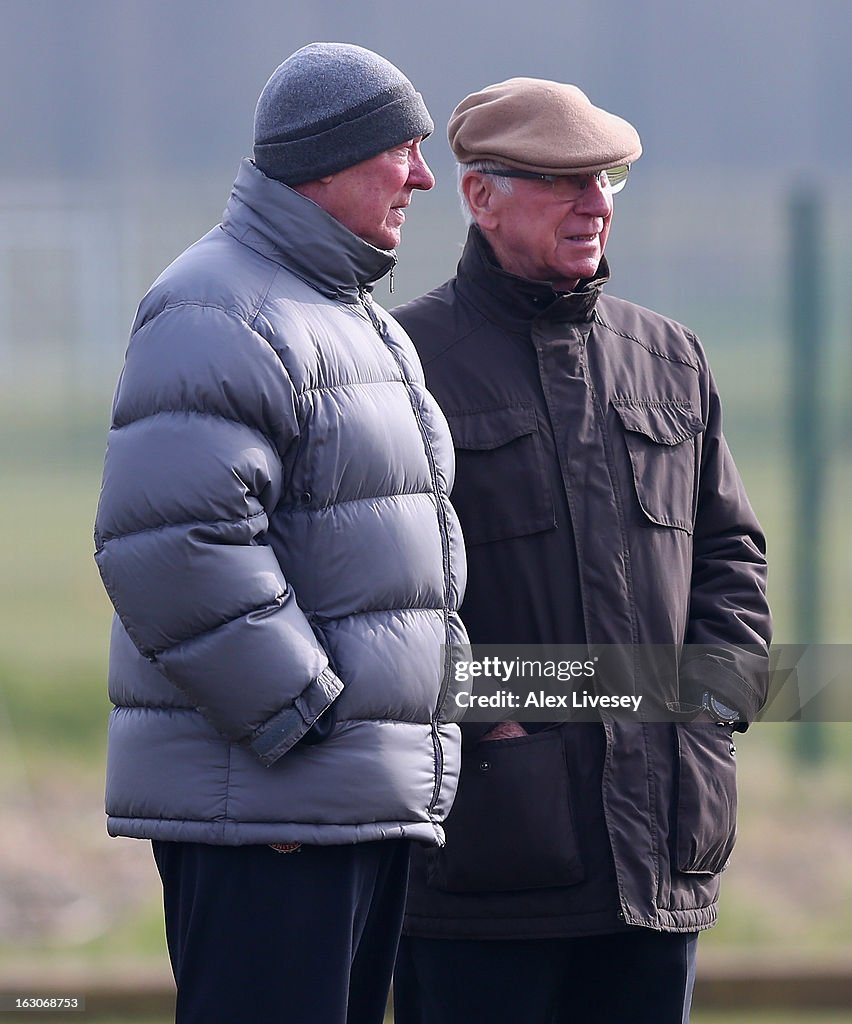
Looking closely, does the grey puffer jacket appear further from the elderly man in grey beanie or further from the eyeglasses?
the eyeglasses

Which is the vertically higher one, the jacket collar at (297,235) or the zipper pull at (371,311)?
the jacket collar at (297,235)

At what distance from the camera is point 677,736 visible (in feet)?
5.71

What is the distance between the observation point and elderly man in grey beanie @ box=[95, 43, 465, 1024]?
136 cm

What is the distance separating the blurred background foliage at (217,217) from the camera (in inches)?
102

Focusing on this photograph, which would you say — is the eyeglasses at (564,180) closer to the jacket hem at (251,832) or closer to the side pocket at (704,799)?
the side pocket at (704,799)

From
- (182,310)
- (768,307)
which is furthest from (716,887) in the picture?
(768,307)

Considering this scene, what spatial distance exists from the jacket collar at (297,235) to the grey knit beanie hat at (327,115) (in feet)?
0.08

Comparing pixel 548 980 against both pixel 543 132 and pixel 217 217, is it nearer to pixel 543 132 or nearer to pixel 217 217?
pixel 543 132

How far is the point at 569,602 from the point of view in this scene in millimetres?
1731

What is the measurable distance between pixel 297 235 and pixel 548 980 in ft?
2.94

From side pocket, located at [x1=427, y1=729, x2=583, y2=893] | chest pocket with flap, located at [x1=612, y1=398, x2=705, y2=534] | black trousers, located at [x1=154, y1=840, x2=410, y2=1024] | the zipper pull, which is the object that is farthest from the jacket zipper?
chest pocket with flap, located at [x1=612, y1=398, x2=705, y2=534]

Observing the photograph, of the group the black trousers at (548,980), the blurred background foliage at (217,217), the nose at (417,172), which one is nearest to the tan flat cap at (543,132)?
the nose at (417,172)

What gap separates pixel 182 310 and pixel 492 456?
481 millimetres

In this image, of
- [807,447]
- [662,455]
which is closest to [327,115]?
[662,455]
